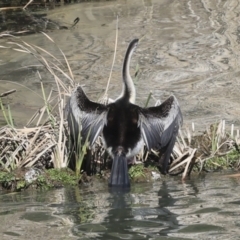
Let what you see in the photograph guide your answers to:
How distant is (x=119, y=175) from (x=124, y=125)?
0.55 metres

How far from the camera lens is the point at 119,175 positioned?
6.73 meters

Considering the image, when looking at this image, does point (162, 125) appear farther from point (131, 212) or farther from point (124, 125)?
point (131, 212)

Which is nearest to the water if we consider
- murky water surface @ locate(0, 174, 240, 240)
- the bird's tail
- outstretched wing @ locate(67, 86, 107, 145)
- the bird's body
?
murky water surface @ locate(0, 174, 240, 240)

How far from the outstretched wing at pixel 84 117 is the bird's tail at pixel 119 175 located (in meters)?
0.34

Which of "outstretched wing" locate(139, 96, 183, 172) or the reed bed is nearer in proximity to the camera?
"outstretched wing" locate(139, 96, 183, 172)

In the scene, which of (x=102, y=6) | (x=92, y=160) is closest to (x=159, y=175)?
(x=92, y=160)

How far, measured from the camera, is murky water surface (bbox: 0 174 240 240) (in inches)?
209

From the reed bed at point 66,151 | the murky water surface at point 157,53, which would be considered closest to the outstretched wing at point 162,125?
the reed bed at point 66,151

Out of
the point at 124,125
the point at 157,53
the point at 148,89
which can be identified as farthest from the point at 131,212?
the point at 157,53

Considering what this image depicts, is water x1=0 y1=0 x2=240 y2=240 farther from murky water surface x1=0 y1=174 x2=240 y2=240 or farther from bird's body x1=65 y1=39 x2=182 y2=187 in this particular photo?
bird's body x1=65 y1=39 x2=182 y2=187

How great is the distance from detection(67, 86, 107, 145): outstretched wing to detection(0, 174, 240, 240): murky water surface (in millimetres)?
532

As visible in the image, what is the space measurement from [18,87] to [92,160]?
12.9 feet

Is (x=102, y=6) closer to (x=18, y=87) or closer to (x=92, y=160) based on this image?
(x=18, y=87)

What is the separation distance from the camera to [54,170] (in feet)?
23.4
